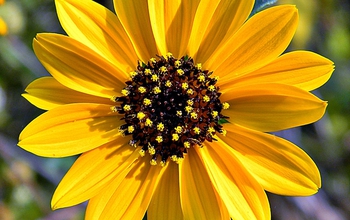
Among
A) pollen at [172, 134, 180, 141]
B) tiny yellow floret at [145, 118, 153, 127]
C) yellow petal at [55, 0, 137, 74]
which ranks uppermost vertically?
yellow petal at [55, 0, 137, 74]

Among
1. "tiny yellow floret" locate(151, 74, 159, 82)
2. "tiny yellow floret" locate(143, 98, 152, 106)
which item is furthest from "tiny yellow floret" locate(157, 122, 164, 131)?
"tiny yellow floret" locate(151, 74, 159, 82)

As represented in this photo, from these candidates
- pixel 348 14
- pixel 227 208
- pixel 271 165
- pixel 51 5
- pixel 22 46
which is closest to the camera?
pixel 227 208

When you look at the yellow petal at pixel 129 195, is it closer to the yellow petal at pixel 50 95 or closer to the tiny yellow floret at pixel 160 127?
the tiny yellow floret at pixel 160 127

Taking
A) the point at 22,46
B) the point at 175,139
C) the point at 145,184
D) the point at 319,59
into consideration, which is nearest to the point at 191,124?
the point at 175,139

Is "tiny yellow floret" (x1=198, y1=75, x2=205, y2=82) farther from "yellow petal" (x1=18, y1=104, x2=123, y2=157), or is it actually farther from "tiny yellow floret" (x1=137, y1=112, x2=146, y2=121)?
"yellow petal" (x1=18, y1=104, x2=123, y2=157)

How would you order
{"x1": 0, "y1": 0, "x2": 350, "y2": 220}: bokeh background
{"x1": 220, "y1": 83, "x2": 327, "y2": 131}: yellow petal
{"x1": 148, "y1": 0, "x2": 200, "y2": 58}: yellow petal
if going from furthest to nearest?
{"x1": 0, "y1": 0, "x2": 350, "y2": 220}: bokeh background, {"x1": 148, "y1": 0, "x2": 200, "y2": 58}: yellow petal, {"x1": 220, "y1": 83, "x2": 327, "y2": 131}: yellow petal

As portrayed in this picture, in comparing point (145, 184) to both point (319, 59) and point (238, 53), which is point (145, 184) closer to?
point (238, 53)

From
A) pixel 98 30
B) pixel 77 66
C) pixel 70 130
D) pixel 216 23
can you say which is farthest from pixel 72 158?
pixel 216 23
